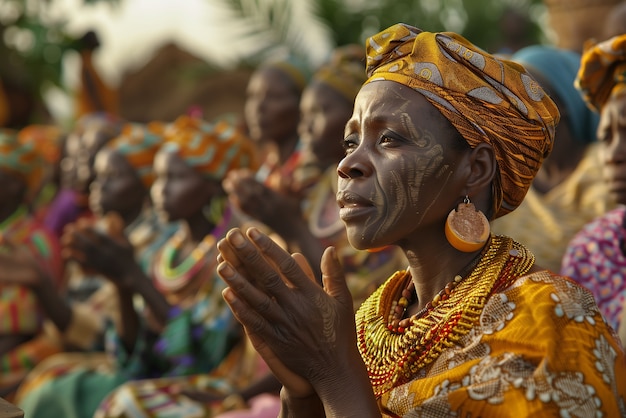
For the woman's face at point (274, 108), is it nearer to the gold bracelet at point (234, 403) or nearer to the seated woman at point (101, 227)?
the seated woman at point (101, 227)

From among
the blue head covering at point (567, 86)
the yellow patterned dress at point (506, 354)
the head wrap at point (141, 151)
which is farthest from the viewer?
the head wrap at point (141, 151)

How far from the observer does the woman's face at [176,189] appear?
5.75m

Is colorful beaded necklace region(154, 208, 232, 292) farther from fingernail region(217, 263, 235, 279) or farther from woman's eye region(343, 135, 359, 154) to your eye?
fingernail region(217, 263, 235, 279)

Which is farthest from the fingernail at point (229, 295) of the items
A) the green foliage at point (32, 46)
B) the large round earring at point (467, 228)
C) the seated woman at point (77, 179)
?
the green foliage at point (32, 46)

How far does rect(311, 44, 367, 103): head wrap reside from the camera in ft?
17.8

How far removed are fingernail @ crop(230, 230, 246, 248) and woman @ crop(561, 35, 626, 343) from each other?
180 cm

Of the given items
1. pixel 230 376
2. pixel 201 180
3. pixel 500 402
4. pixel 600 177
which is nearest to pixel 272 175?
pixel 201 180

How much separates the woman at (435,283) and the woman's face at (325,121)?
2661 mm

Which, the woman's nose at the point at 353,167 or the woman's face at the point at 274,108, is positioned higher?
the woman's nose at the point at 353,167

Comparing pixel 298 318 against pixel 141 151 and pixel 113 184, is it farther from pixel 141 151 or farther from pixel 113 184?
pixel 141 151

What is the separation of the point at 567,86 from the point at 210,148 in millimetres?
2275

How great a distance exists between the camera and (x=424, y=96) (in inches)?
98.4

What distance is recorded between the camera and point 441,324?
2.42 metres

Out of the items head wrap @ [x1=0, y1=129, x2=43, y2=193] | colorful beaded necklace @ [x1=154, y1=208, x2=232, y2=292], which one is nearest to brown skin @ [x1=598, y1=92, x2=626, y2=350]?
colorful beaded necklace @ [x1=154, y1=208, x2=232, y2=292]
